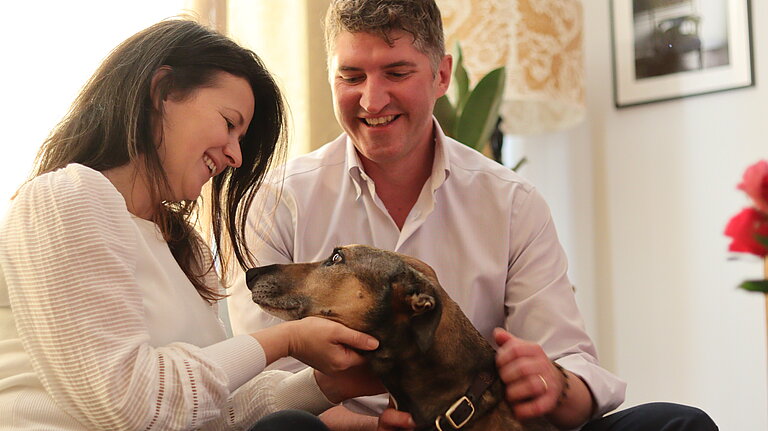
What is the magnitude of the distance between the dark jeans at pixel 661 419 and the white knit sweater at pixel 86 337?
2.62 feet

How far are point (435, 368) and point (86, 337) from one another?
0.65 metres

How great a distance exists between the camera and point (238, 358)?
1.30 m

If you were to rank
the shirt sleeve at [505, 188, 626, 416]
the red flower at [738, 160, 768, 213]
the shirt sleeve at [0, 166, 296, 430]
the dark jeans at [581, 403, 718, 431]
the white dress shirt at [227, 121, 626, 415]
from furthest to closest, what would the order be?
the white dress shirt at [227, 121, 626, 415] → the shirt sleeve at [505, 188, 626, 416] → the dark jeans at [581, 403, 718, 431] → the shirt sleeve at [0, 166, 296, 430] → the red flower at [738, 160, 768, 213]

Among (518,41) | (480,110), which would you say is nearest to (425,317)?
(480,110)

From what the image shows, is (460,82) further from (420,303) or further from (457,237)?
(420,303)

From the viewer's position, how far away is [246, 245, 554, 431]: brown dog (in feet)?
4.91

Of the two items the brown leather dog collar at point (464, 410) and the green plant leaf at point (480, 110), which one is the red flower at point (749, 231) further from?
the green plant leaf at point (480, 110)

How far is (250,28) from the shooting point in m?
2.77

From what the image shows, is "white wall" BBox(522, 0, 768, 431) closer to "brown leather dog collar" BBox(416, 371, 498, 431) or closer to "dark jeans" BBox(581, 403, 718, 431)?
"dark jeans" BBox(581, 403, 718, 431)

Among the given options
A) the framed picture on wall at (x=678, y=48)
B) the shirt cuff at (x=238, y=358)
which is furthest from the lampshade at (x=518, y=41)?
the shirt cuff at (x=238, y=358)

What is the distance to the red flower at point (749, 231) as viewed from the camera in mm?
841

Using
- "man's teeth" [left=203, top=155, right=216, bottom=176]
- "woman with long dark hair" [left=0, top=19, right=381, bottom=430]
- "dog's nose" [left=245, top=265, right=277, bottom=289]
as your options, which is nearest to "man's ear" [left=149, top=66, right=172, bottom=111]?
"woman with long dark hair" [left=0, top=19, right=381, bottom=430]

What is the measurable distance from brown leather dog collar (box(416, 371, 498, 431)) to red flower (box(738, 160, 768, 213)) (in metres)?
0.77

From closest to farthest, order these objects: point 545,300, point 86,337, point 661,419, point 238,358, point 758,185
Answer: point 758,185
point 86,337
point 238,358
point 661,419
point 545,300
